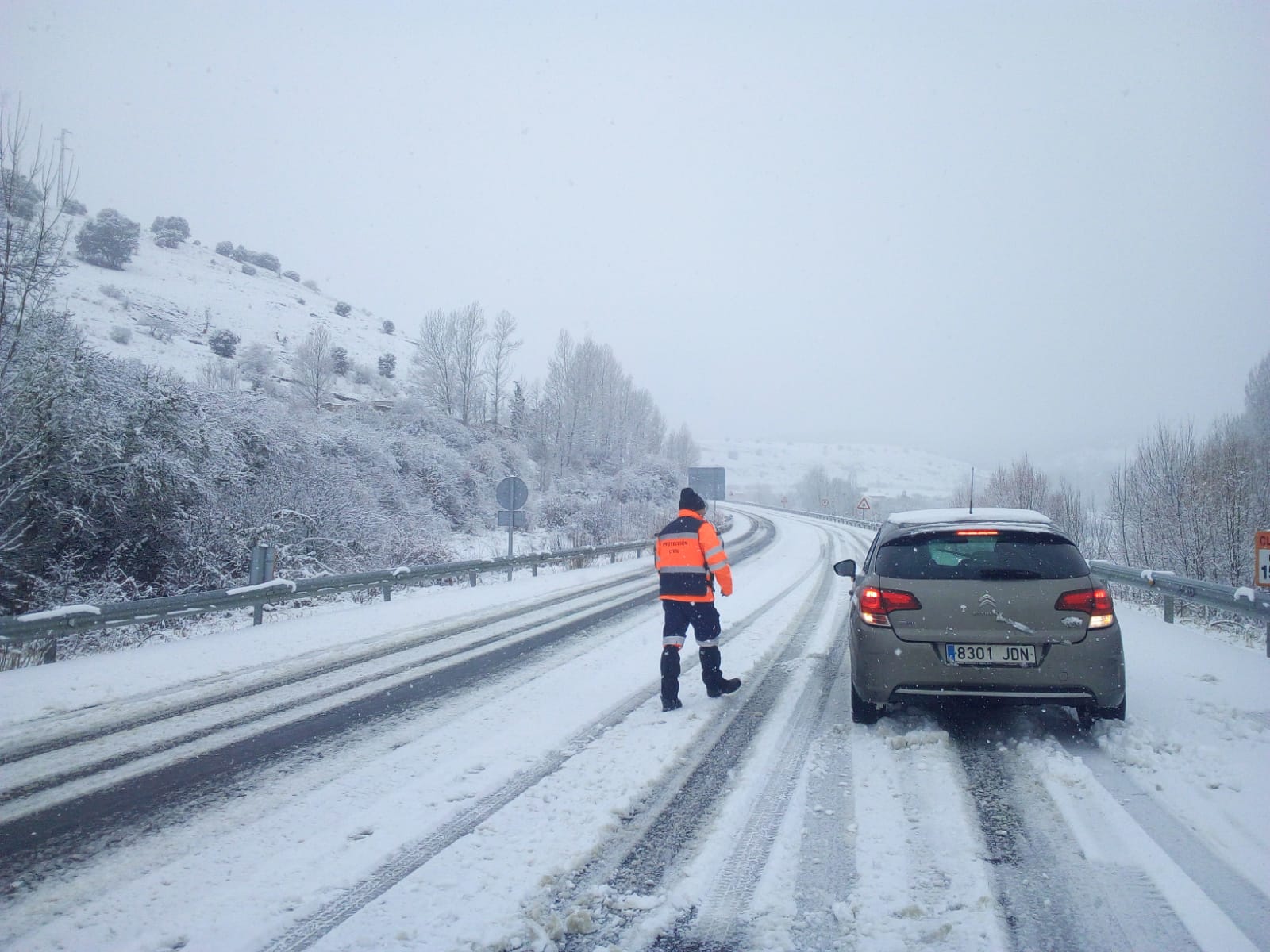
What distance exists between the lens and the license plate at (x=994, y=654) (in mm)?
4754

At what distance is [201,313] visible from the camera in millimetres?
57844

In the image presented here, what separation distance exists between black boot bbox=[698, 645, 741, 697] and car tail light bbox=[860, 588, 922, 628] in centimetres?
150

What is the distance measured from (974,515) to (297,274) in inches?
4209

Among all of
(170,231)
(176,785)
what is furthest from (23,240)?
(170,231)

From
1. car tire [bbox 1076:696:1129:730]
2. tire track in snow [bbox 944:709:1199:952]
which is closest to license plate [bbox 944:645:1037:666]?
car tire [bbox 1076:696:1129:730]

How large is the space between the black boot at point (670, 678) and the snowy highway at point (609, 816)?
14 centimetres

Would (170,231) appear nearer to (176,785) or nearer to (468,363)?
(468,363)

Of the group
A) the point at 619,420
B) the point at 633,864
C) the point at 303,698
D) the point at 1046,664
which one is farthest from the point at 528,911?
the point at 619,420

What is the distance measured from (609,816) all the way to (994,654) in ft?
9.20

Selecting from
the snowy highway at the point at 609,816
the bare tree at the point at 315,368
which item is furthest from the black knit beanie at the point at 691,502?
the bare tree at the point at 315,368

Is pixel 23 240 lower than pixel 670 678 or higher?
higher

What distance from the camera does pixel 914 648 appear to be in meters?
4.90

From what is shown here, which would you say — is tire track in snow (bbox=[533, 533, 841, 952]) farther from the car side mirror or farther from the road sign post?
the road sign post

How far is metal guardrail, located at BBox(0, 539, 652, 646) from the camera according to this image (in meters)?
7.43
